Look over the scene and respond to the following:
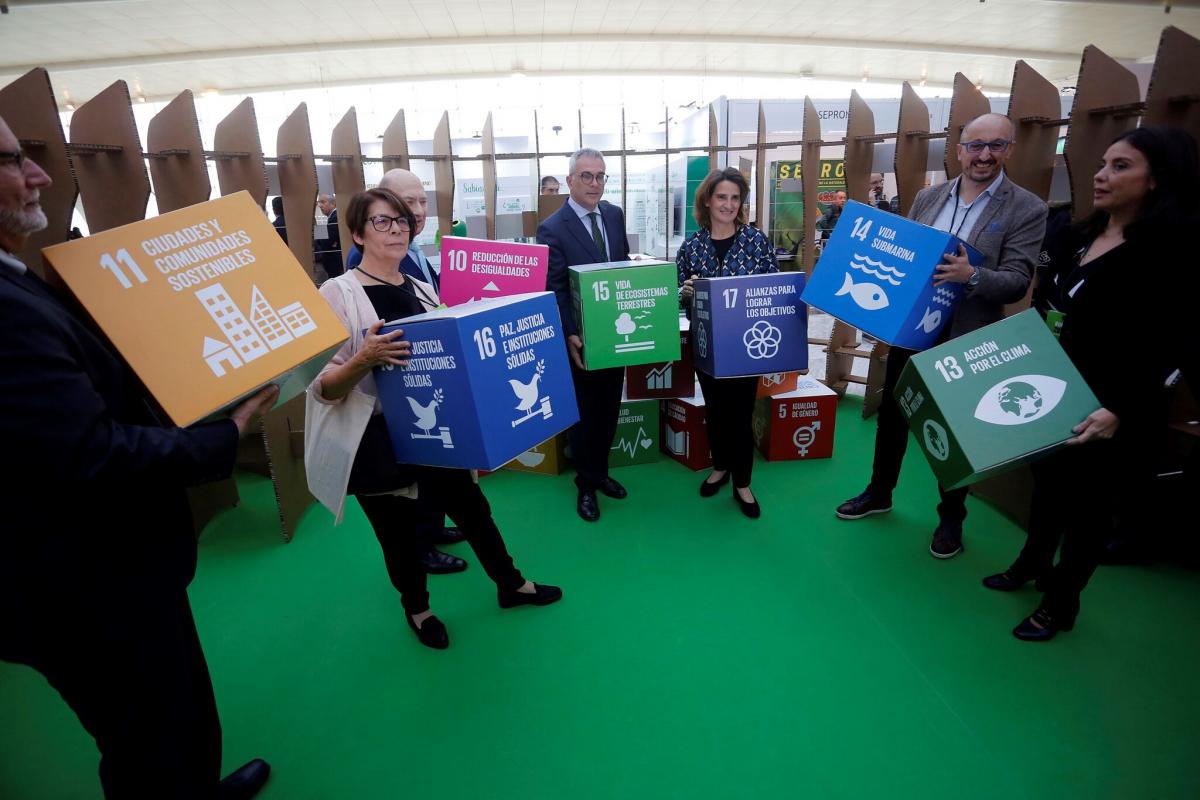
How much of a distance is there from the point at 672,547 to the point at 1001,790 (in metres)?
1.39

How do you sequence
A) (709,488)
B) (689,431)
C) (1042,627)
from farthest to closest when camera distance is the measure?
(689,431) → (709,488) → (1042,627)

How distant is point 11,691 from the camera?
6.45 ft

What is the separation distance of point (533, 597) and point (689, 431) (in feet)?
4.82

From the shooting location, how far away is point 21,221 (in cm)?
98

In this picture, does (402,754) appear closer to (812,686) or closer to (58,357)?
(812,686)

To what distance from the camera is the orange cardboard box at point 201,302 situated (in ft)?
3.40

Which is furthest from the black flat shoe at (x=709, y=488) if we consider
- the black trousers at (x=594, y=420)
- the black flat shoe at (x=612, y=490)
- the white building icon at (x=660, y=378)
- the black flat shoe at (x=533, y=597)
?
the black flat shoe at (x=533, y=597)

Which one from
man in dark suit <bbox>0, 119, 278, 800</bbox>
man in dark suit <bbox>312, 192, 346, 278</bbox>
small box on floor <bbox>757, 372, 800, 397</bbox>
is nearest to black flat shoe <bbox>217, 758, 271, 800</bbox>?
man in dark suit <bbox>0, 119, 278, 800</bbox>

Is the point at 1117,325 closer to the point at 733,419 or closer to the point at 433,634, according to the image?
the point at 733,419

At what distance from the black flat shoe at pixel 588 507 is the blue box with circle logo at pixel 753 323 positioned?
92 centimetres

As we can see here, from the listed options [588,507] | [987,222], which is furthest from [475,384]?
[987,222]

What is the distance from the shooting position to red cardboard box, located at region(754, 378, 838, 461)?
3410 millimetres

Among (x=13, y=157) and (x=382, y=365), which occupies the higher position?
(x=13, y=157)

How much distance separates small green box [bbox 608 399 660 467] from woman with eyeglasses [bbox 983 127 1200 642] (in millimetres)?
1918
